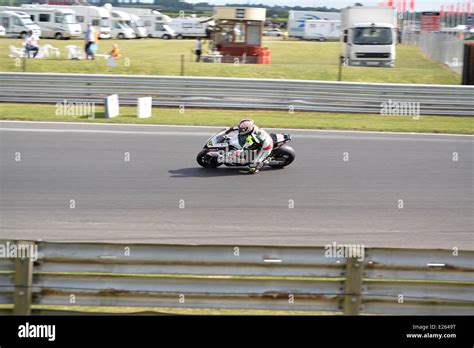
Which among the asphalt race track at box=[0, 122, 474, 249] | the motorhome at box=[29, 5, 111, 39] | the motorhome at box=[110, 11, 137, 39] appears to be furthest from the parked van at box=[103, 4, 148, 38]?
the asphalt race track at box=[0, 122, 474, 249]

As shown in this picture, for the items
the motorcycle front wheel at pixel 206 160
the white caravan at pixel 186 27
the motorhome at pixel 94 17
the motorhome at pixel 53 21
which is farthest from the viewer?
the white caravan at pixel 186 27

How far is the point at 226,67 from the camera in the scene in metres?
29.4

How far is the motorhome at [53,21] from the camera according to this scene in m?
52.2

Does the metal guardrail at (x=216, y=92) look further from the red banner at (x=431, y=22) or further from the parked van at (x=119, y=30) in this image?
the red banner at (x=431, y=22)

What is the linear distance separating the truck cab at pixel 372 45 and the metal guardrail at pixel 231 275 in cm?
2814
